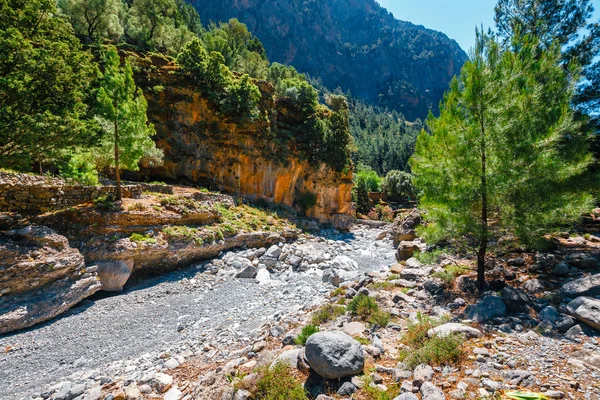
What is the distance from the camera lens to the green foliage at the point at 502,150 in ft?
21.7

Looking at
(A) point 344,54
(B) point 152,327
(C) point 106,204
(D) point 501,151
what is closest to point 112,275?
(C) point 106,204

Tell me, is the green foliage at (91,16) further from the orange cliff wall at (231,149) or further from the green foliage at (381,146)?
the green foliage at (381,146)

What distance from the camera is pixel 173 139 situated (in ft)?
89.0

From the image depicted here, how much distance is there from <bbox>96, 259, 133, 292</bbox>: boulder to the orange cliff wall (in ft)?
58.6

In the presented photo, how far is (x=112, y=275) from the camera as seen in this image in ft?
37.0

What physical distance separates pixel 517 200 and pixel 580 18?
36.8ft

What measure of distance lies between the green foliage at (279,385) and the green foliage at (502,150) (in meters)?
5.40

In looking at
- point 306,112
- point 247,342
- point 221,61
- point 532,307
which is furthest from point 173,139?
point 532,307

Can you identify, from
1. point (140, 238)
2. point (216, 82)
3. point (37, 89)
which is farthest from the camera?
point (216, 82)

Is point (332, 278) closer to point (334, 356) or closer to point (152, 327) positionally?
point (152, 327)

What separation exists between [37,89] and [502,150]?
17.7 meters

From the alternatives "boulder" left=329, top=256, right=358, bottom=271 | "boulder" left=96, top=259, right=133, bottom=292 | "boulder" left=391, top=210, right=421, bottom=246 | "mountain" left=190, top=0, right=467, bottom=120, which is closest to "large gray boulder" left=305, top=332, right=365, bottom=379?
"boulder" left=96, top=259, right=133, bottom=292

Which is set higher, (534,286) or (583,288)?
(583,288)

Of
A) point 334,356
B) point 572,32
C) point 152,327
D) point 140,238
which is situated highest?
point 572,32
